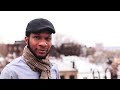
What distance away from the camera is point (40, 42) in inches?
63.6

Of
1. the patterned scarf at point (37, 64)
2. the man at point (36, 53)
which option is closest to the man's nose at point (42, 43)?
the man at point (36, 53)

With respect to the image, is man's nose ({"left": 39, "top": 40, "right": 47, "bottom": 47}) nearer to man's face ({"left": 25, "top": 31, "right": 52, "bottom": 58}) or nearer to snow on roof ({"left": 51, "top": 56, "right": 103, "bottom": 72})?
man's face ({"left": 25, "top": 31, "right": 52, "bottom": 58})

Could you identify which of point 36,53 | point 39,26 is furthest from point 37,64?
point 39,26

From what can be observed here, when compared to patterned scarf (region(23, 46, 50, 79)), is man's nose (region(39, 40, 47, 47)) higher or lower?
higher

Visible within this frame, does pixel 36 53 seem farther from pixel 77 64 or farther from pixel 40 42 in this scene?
pixel 77 64

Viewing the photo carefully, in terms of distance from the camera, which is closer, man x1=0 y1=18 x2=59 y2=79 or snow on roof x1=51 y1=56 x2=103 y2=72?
man x1=0 y1=18 x2=59 y2=79

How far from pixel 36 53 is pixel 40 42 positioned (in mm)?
88

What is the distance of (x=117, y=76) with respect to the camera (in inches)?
76.5

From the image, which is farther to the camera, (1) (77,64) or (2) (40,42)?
(1) (77,64)

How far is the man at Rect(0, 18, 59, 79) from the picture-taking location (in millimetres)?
1569

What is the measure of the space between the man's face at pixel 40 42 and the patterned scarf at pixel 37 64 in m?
0.04

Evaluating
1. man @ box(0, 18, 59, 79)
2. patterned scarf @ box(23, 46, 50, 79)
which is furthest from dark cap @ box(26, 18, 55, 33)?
patterned scarf @ box(23, 46, 50, 79)

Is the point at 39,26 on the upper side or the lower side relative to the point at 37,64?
upper
